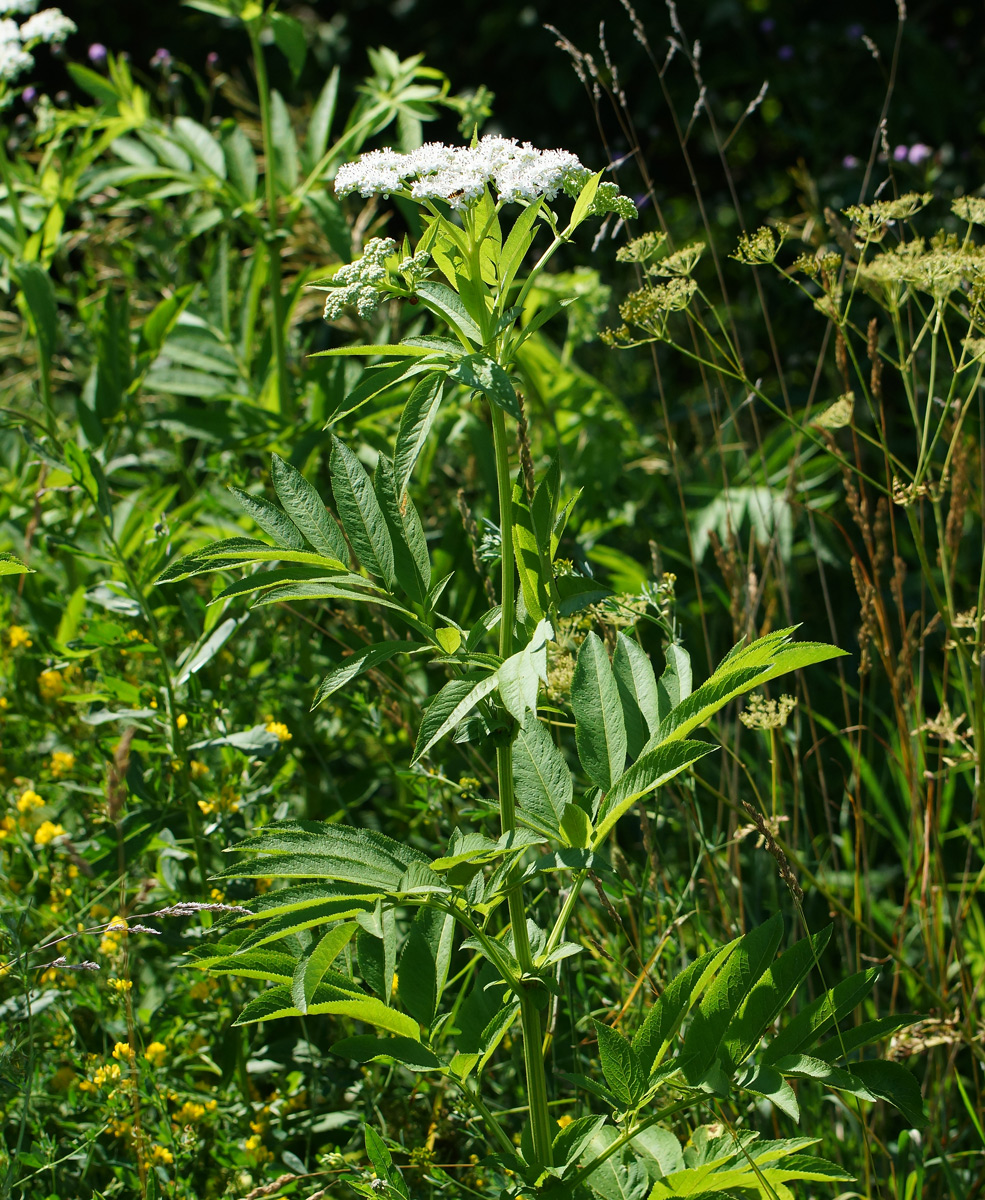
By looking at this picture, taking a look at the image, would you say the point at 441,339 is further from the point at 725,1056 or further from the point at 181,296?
the point at 181,296

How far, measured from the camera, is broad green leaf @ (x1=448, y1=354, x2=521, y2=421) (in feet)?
2.71

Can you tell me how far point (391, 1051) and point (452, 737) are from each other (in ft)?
0.96

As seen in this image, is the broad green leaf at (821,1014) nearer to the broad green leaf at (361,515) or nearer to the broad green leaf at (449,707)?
the broad green leaf at (449,707)

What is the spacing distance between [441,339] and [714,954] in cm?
59

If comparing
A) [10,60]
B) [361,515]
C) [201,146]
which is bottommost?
[361,515]

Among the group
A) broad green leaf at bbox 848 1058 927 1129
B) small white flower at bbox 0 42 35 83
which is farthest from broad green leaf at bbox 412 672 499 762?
small white flower at bbox 0 42 35 83

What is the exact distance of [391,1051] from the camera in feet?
3.30

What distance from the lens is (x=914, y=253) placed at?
132 centimetres

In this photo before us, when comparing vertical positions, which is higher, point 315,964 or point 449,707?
point 449,707

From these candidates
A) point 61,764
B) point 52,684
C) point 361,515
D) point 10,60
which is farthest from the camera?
point 10,60

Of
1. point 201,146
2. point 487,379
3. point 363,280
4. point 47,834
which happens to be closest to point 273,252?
point 201,146

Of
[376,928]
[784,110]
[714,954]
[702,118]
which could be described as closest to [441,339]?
[376,928]

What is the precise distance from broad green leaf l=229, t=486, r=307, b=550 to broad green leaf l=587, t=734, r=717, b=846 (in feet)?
1.26

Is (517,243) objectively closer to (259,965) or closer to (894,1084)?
(259,965)
